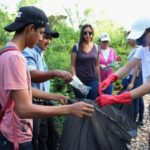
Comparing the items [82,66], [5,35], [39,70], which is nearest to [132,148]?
[82,66]

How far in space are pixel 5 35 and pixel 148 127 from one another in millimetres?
3528

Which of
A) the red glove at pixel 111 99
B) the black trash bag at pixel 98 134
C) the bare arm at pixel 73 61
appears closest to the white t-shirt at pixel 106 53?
the bare arm at pixel 73 61

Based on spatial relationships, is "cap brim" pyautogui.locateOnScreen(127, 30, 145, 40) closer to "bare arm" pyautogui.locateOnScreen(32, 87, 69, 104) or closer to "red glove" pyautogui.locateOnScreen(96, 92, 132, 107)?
"red glove" pyautogui.locateOnScreen(96, 92, 132, 107)

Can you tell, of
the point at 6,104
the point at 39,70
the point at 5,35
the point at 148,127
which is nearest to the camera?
the point at 6,104

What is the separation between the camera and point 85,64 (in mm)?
4922

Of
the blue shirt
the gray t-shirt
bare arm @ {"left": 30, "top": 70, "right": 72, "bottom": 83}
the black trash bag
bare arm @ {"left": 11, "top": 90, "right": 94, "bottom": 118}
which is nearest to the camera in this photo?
bare arm @ {"left": 11, "top": 90, "right": 94, "bottom": 118}

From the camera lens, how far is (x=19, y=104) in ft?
6.12

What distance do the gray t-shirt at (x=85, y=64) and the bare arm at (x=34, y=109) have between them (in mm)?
2982

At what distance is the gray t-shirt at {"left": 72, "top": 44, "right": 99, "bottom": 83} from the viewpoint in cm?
489

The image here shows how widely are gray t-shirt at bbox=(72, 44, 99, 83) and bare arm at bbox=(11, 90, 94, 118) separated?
2982mm

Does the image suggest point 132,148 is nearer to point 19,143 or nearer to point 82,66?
point 82,66

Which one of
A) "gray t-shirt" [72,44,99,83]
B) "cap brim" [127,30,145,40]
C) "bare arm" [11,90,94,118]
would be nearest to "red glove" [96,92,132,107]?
"cap brim" [127,30,145,40]

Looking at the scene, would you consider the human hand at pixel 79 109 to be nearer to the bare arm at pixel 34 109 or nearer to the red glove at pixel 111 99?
the bare arm at pixel 34 109

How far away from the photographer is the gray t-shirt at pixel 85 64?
16.0ft
